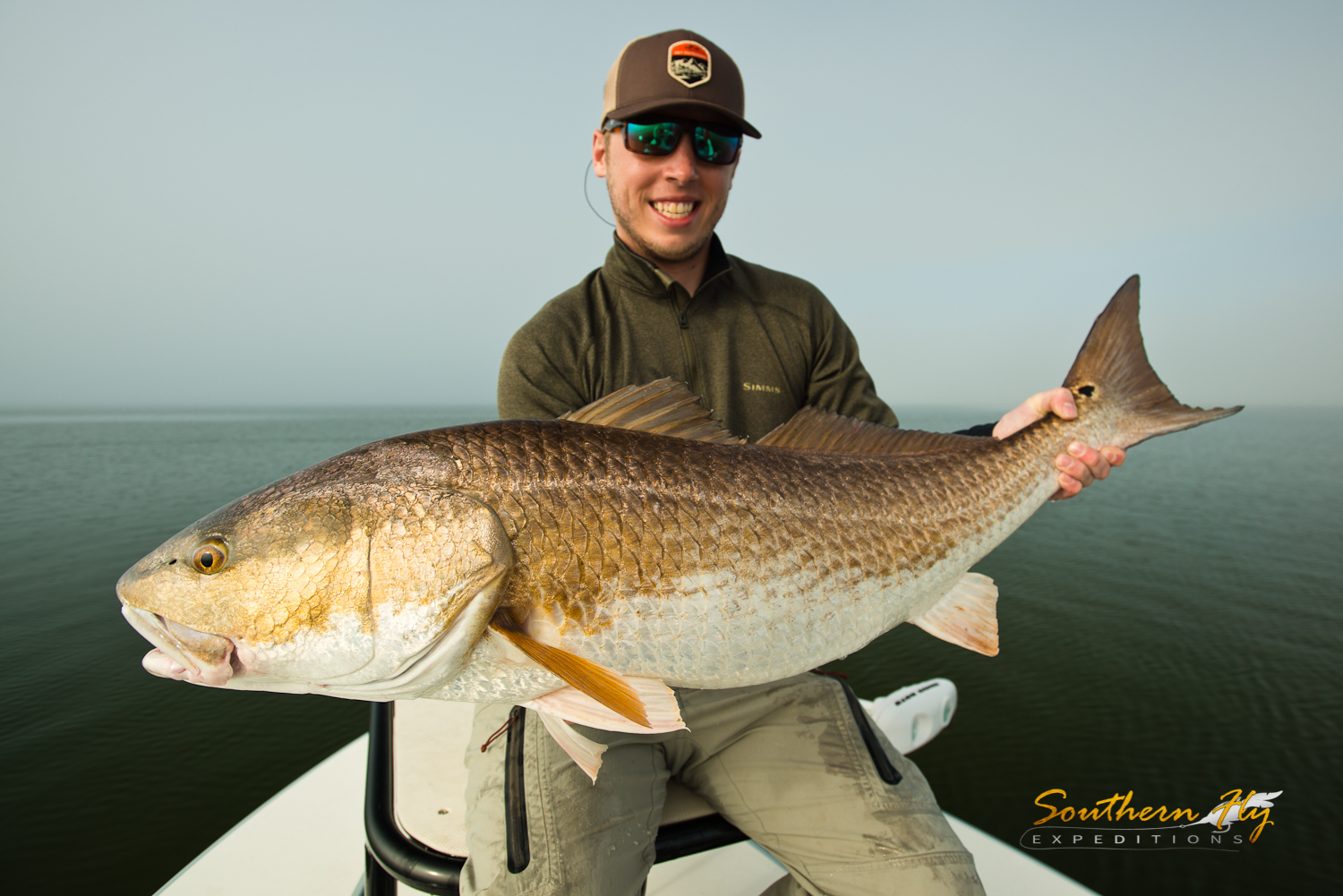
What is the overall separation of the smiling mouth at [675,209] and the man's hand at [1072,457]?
1945 mm

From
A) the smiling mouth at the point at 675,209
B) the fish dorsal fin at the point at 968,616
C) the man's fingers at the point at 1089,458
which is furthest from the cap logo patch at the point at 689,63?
the fish dorsal fin at the point at 968,616

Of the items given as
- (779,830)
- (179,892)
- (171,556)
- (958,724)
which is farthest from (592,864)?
(958,724)

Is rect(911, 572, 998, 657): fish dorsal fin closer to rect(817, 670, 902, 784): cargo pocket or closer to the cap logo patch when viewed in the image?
rect(817, 670, 902, 784): cargo pocket

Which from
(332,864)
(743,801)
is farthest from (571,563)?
(332,864)

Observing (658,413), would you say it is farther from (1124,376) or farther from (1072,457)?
(1124,376)

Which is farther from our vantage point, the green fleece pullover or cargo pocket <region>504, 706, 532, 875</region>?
the green fleece pullover

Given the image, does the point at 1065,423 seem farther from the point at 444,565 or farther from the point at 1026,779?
the point at 1026,779

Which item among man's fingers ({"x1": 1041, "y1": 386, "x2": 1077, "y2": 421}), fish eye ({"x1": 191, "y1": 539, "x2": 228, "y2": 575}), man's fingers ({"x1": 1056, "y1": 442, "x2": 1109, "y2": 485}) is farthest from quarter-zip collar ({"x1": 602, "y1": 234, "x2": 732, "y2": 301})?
fish eye ({"x1": 191, "y1": 539, "x2": 228, "y2": 575})

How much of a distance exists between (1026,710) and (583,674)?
8085 millimetres

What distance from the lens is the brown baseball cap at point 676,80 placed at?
2977 mm

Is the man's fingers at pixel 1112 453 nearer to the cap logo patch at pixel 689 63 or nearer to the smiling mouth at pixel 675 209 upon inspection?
the smiling mouth at pixel 675 209

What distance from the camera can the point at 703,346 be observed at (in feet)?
10.9

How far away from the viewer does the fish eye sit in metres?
1.58

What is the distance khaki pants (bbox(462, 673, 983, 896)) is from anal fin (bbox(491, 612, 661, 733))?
73 centimetres
